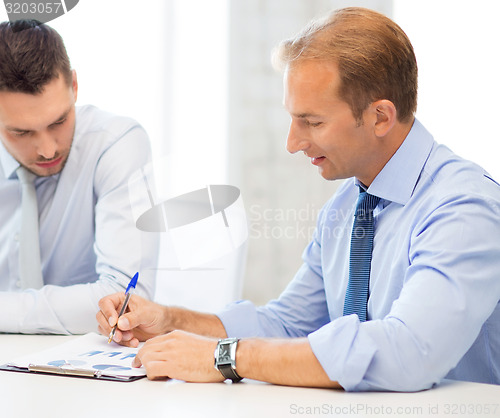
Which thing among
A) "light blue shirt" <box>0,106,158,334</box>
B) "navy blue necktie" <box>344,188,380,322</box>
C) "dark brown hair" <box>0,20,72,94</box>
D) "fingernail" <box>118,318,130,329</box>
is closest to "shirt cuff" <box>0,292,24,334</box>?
"light blue shirt" <box>0,106,158,334</box>

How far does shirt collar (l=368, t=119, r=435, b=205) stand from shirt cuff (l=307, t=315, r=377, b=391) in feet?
1.32

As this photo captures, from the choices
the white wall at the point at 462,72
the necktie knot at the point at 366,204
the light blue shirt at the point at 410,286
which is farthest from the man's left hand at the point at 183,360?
the white wall at the point at 462,72

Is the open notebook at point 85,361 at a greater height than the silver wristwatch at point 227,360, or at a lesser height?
lesser

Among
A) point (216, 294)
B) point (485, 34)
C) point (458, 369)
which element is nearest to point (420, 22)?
point (485, 34)

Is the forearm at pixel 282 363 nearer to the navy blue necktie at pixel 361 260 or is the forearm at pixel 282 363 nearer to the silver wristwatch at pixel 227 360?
the silver wristwatch at pixel 227 360

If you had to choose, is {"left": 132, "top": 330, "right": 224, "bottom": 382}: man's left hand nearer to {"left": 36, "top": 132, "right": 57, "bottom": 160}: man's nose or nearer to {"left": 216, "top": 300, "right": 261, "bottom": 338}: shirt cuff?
{"left": 216, "top": 300, "right": 261, "bottom": 338}: shirt cuff

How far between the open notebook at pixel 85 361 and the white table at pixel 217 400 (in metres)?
0.02

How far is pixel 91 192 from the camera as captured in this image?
2.06 metres

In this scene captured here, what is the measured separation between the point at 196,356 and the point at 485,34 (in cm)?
289

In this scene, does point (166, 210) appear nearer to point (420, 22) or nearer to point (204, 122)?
point (204, 122)

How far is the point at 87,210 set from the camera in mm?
2074

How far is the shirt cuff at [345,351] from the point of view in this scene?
1.06 metres

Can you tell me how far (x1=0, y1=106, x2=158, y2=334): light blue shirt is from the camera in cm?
193

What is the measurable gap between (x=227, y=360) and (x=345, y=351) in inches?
8.3
